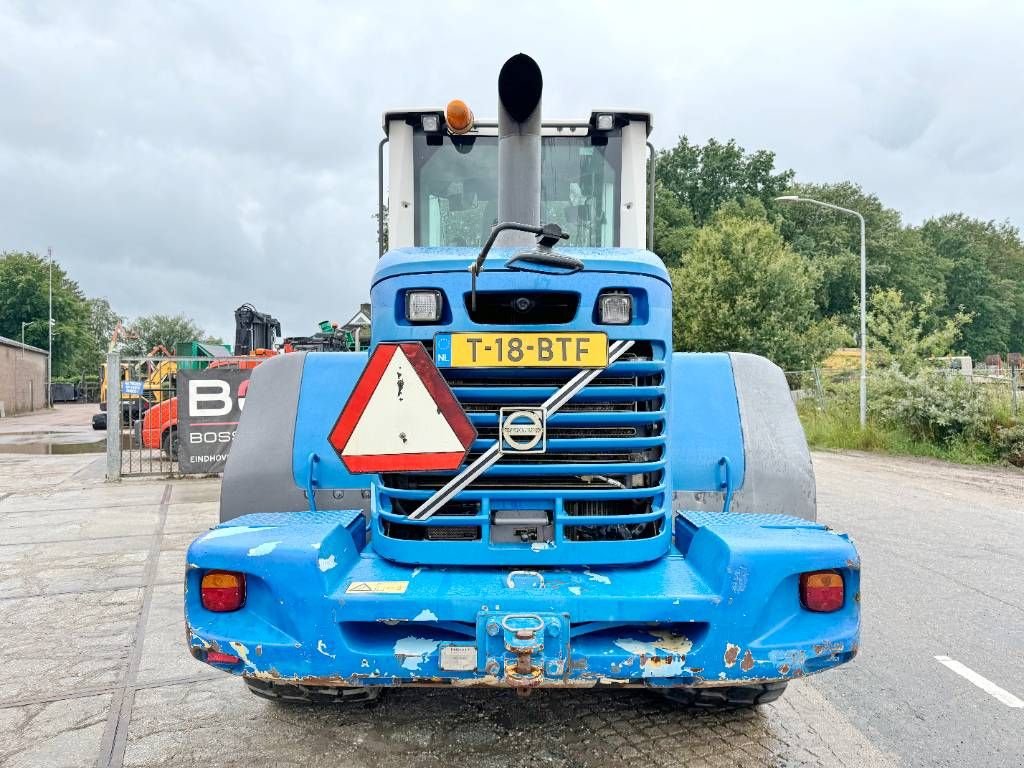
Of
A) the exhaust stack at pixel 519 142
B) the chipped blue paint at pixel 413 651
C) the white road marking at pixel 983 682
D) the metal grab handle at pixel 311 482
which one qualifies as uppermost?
the exhaust stack at pixel 519 142

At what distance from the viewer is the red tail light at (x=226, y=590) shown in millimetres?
2502

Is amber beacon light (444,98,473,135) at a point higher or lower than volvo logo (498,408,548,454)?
higher

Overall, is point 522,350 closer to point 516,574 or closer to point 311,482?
point 516,574

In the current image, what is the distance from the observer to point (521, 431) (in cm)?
267

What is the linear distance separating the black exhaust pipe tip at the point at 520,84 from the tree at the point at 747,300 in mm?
25816

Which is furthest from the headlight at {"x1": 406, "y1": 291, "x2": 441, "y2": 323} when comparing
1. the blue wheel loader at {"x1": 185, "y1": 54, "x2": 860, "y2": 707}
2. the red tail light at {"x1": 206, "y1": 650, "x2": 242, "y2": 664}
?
the red tail light at {"x1": 206, "y1": 650, "x2": 242, "y2": 664}

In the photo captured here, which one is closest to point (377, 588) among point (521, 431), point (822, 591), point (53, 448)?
point (521, 431)

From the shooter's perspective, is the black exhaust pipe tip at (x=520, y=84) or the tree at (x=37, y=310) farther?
the tree at (x=37, y=310)

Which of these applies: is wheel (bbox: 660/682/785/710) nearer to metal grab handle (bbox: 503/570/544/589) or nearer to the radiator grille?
the radiator grille

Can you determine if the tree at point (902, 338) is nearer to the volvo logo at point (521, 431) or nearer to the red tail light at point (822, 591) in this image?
the red tail light at point (822, 591)

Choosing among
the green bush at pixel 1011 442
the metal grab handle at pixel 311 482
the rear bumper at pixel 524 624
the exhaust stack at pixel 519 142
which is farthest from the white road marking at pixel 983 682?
the green bush at pixel 1011 442

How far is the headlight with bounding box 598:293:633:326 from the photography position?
272 centimetres

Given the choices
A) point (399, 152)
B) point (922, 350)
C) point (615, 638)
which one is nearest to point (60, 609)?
point (399, 152)

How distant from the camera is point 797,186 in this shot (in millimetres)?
51344
